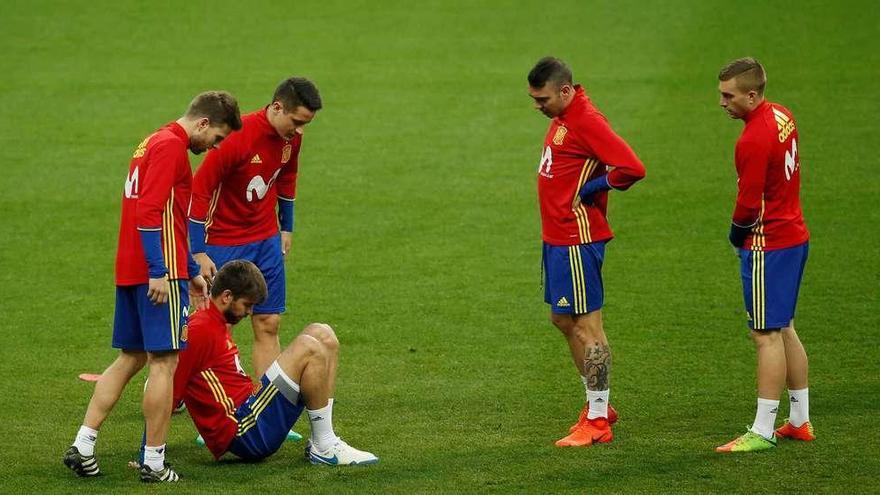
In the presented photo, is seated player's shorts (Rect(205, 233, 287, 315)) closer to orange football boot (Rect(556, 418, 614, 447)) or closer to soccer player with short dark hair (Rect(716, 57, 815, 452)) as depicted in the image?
orange football boot (Rect(556, 418, 614, 447))

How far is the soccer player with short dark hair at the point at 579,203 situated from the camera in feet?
23.9

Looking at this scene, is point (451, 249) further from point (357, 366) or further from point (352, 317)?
point (357, 366)

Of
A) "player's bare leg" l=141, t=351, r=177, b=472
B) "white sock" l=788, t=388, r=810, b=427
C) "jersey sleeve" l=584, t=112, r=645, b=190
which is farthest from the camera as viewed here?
"jersey sleeve" l=584, t=112, r=645, b=190

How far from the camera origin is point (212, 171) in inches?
297

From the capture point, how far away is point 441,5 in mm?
21797

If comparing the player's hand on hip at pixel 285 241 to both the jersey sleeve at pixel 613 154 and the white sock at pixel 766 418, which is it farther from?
the white sock at pixel 766 418

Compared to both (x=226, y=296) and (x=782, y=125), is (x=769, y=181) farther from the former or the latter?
(x=226, y=296)

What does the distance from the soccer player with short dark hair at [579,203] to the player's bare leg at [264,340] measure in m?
1.70

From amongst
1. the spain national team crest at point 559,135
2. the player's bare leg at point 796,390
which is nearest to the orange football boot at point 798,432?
the player's bare leg at point 796,390

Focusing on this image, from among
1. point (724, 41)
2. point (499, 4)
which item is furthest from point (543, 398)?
point (499, 4)

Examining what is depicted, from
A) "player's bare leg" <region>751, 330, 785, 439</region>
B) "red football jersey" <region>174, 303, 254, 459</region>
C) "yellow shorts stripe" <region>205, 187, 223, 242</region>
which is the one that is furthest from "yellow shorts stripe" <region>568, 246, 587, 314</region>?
"yellow shorts stripe" <region>205, 187, 223, 242</region>

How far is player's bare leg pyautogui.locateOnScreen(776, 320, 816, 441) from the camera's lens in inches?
280

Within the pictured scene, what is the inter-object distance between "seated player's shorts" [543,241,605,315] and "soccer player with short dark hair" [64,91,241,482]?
6.75 ft

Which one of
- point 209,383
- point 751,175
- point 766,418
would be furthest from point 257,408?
point 751,175
